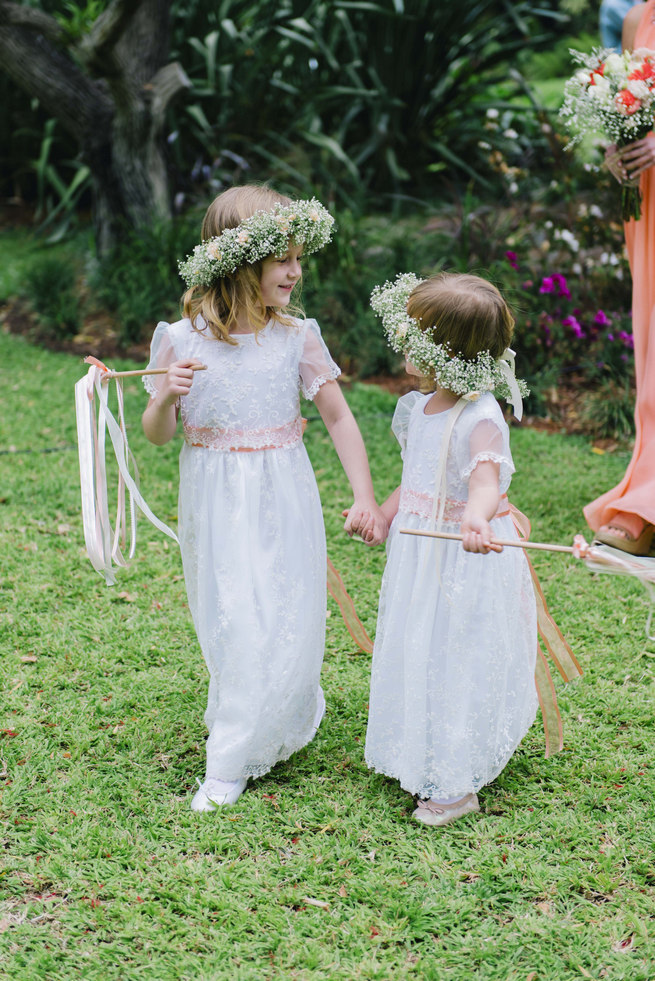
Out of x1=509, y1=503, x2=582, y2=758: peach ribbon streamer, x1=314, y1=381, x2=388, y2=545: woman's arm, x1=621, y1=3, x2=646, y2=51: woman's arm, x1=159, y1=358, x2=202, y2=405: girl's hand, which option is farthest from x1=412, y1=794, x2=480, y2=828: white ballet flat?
x1=621, y1=3, x2=646, y2=51: woman's arm

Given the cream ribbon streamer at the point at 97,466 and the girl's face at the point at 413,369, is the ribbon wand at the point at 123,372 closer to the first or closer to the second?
the cream ribbon streamer at the point at 97,466

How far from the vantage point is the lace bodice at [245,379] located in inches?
107

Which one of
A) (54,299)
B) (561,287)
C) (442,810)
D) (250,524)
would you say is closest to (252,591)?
(250,524)

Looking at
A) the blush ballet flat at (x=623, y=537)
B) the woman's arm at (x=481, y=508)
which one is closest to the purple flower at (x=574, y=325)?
the blush ballet flat at (x=623, y=537)

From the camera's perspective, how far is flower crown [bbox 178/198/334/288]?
2559 mm

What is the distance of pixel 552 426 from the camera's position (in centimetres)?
628

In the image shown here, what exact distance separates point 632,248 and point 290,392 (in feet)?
6.45

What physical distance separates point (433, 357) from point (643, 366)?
5.36 feet

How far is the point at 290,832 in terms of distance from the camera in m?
2.63

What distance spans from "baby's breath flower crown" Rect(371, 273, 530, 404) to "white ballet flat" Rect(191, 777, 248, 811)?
1253 millimetres

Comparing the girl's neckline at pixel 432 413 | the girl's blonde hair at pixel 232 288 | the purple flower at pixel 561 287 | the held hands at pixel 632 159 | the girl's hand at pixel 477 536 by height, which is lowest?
the girl's hand at pixel 477 536

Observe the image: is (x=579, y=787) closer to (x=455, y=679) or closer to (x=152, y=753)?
(x=455, y=679)

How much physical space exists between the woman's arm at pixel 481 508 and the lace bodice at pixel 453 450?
0.03 metres

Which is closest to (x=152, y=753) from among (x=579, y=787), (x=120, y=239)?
(x=579, y=787)
